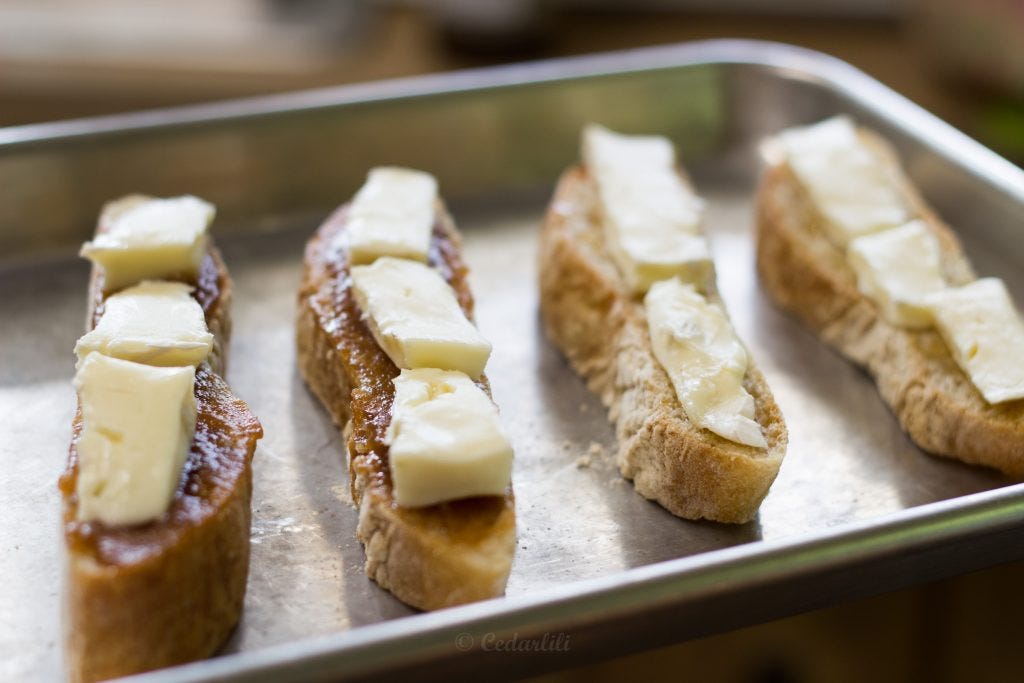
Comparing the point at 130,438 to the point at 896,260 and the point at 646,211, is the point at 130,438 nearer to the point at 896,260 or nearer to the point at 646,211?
the point at 646,211

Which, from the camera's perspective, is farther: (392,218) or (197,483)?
(392,218)

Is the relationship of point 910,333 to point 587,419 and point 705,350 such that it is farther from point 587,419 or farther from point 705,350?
point 587,419

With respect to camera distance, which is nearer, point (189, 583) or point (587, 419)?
point (189, 583)

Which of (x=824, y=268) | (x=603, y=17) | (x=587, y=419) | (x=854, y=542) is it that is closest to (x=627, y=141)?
(x=824, y=268)

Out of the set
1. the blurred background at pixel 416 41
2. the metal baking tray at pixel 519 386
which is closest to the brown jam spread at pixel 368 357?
the metal baking tray at pixel 519 386

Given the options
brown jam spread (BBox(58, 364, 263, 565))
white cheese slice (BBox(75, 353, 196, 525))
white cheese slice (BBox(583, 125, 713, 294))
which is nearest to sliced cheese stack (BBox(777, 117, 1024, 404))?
white cheese slice (BBox(583, 125, 713, 294))

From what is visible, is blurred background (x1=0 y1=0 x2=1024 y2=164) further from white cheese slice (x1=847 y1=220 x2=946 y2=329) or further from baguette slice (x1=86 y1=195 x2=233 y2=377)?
baguette slice (x1=86 y1=195 x2=233 y2=377)

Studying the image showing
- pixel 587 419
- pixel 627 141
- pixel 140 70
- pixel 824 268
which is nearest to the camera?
pixel 587 419

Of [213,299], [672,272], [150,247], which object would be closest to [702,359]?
[672,272]
